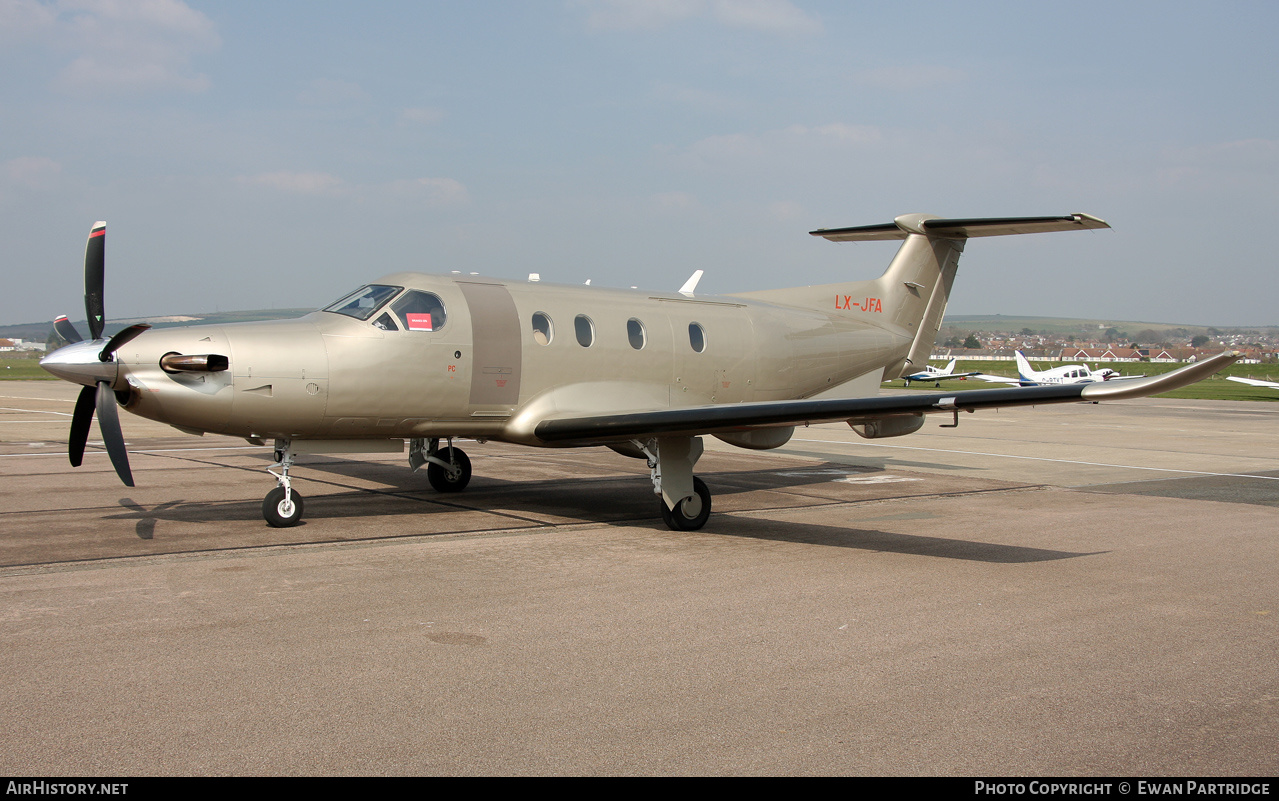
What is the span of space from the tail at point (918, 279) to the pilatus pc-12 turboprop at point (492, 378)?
3.76 ft

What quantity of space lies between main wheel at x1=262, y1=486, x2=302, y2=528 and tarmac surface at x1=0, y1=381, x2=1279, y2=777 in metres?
0.29

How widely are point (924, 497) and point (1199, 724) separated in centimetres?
926

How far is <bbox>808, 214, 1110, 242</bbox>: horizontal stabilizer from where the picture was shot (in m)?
13.4

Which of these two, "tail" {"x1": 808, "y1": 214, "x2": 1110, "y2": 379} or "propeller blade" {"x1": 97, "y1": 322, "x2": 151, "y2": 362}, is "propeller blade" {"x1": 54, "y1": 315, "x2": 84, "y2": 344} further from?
"tail" {"x1": 808, "y1": 214, "x2": 1110, "y2": 379}

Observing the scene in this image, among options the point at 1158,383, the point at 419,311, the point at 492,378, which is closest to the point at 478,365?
the point at 492,378

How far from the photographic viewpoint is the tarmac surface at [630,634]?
4496 millimetres

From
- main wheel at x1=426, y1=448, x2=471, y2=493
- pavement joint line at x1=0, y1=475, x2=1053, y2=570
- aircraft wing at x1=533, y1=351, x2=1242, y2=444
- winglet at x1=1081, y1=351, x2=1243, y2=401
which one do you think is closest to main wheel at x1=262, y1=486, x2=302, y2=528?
pavement joint line at x1=0, y1=475, x2=1053, y2=570

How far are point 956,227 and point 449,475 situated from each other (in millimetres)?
9113

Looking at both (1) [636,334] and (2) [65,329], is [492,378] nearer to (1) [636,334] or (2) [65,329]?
(1) [636,334]

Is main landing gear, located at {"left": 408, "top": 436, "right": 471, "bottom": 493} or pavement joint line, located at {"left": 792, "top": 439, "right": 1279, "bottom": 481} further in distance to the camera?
pavement joint line, located at {"left": 792, "top": 439, "right": 1279, "bottom": 481}

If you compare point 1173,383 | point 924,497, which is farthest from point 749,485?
point 1173,383

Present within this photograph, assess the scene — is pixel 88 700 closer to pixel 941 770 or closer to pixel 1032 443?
pixel 941 770


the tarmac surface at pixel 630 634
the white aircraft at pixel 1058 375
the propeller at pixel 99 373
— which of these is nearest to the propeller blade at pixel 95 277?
the propeller at pixel 99 373
